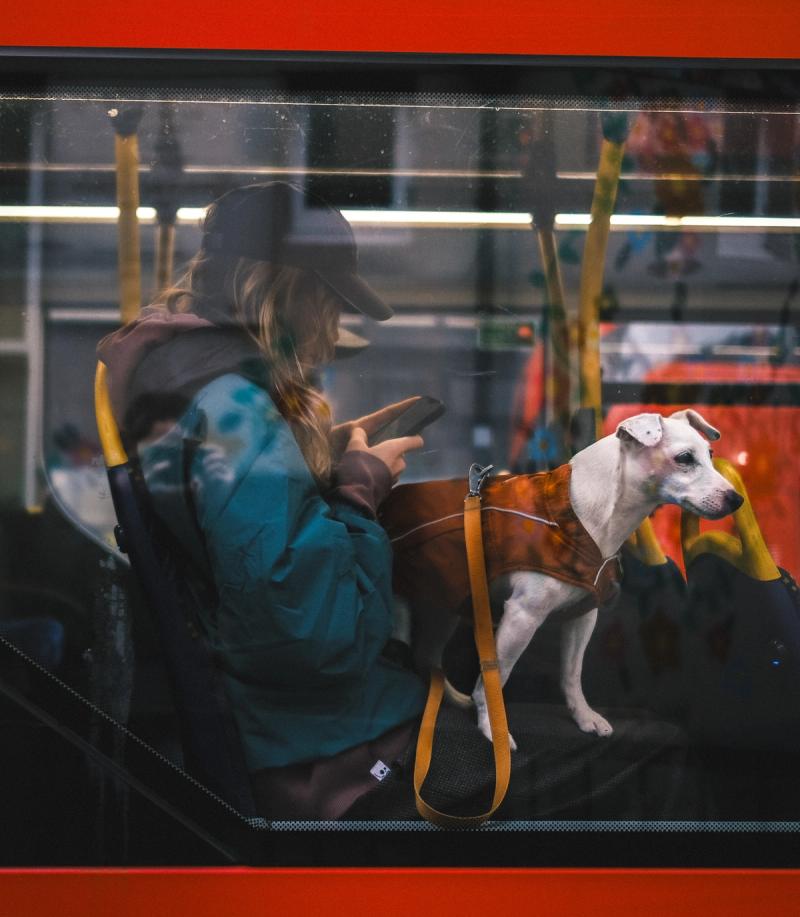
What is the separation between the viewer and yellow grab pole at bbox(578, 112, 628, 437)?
1.78 metres

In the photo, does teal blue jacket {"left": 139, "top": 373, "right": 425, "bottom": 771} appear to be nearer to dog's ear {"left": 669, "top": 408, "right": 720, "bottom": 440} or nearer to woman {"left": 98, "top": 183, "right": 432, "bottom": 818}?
woman {"left": 98, "top": 183, "right": 432, "bottom": 818}

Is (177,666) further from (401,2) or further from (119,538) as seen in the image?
(401,2)

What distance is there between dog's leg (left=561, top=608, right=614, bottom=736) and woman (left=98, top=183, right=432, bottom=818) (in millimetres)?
299

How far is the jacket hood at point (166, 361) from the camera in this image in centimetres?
176

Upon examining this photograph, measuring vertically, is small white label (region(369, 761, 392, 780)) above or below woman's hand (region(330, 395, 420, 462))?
below

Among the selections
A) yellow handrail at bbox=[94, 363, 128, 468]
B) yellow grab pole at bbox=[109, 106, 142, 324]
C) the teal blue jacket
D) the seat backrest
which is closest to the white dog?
the teal blue jacket

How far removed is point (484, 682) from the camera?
180 cm

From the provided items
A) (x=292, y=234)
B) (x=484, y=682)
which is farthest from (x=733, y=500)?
(x=292, y=234)

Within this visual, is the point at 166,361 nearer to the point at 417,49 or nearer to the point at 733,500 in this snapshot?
the point at 417,49

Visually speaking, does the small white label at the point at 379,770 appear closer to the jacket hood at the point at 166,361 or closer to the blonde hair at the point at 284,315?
Answer: the blonde hair at the point at 284,315

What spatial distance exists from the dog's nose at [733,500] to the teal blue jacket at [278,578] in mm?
701

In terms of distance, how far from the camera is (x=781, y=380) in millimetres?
1797

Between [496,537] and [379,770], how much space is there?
531mm

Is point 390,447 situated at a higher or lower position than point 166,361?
lower
